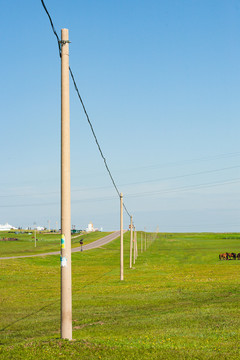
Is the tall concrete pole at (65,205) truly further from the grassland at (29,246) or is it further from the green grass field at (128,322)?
the grassland at (29,246)

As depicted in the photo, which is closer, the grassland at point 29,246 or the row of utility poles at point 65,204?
the row of utility poles at point 65,204

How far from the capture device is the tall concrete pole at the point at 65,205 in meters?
11.5

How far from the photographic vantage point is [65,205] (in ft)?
39.0

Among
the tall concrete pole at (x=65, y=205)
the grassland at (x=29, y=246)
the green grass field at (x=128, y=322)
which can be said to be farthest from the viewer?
the grassland at (x=29, y=246)

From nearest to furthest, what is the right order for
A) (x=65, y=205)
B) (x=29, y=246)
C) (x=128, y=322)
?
(x=65, y=205) → (x=128, y=322) → (x=29, y=246)

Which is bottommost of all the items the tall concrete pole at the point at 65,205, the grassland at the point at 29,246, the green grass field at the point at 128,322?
the grassland at the point at 29,246

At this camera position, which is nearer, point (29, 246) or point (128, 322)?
point (128, 322)

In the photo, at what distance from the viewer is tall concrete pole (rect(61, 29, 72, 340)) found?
11547 mm

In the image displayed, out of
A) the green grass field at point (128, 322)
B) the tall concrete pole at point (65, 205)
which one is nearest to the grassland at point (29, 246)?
the green grass field at point (128, 322)

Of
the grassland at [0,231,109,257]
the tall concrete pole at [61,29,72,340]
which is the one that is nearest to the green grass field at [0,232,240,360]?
the tall concrete pole at [61,29,72,340]

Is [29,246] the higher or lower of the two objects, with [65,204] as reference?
lower

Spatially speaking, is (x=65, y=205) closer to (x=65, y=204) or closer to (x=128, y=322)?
(x=65, y=204)

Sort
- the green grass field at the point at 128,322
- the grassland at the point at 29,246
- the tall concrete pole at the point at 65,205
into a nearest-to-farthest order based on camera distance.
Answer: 1. the green grass field at the point at 128,322
2. the tall concrete pole at the point at 65,205
3. the grassland at the point at 29,246

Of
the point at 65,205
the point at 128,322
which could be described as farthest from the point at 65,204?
the point at 128,322
